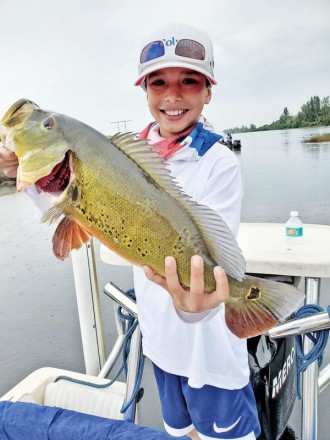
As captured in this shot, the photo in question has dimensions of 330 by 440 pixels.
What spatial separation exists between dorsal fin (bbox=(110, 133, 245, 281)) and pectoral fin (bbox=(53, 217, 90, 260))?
179 millimetres

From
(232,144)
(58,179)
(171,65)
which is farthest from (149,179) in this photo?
(232,144)

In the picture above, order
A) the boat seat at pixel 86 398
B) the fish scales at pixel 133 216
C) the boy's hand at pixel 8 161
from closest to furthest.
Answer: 1. the fish scales at pixel 133 216
2. the boy's hand at pixel 8 161
3. the boat seat at pixel 86 398

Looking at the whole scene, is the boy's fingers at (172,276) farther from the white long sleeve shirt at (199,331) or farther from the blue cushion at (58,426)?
the blue cushion at (58,426)

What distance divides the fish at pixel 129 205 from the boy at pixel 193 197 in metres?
0.26

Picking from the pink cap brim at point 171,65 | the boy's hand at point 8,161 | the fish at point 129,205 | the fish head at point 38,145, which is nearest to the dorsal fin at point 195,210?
the fish at point 129,205

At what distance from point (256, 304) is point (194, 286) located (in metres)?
0.13

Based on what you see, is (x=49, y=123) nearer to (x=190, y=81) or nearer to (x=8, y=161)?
(x=8, y=161)

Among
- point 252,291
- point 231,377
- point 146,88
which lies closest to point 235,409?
point 231,377

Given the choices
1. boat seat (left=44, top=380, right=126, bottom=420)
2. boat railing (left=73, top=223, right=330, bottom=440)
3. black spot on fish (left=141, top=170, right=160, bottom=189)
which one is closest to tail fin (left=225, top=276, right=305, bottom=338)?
black spot on fish (left=141, top=170, right=160, bottom=189)

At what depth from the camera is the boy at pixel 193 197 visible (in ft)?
3.67

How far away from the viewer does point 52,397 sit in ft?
5.69

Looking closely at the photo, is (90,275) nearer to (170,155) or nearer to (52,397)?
(52,397)

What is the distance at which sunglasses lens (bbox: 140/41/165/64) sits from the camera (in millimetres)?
1126

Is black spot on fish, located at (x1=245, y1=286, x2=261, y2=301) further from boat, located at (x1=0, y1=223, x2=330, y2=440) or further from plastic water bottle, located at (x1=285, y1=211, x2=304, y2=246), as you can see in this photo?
plastic water bottle, located at (x1=285, y1=211, x2=304, y2=246)
